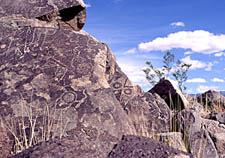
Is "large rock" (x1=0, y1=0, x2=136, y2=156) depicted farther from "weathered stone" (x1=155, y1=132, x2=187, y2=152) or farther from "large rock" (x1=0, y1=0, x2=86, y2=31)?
"large rock" (x1=0, y1=0, x2=86, y2=31)

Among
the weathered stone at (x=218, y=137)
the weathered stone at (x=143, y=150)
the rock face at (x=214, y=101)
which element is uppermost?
the rock face at (x=214, y=101)

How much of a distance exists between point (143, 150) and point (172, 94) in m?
3.57

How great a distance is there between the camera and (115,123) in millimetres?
3168

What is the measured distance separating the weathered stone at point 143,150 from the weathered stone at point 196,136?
122 centimetres

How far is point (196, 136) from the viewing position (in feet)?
11.8

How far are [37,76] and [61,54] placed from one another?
0.44 metres

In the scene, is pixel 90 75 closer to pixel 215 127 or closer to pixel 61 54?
pixel 61 54

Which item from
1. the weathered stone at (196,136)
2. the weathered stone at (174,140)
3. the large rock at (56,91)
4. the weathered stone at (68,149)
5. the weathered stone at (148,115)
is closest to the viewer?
the weathered stone at (68,149)

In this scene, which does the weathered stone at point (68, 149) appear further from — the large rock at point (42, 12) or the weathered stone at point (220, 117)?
the weathered stone at point (220, 117)

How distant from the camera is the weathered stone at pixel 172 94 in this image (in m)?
5.50

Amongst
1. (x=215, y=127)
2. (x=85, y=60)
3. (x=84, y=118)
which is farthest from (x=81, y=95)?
(x=215, y=127)

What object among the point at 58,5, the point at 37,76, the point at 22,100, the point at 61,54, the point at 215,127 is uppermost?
the point at 58,5

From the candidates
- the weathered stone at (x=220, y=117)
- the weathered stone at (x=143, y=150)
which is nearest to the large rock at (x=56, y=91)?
the weathered stone at (x=143, y=150)

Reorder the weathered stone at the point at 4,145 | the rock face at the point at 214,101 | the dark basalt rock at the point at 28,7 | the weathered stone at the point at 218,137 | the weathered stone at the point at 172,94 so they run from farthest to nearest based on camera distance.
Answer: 1. the rock face at the point at 214,101
2. the weathered stone at the point at 172,94
3. the dark basalt rock at the point at 28,7
4. the weathered stone at the point at 218,137
5. the weathered stone at the point at 4,145
